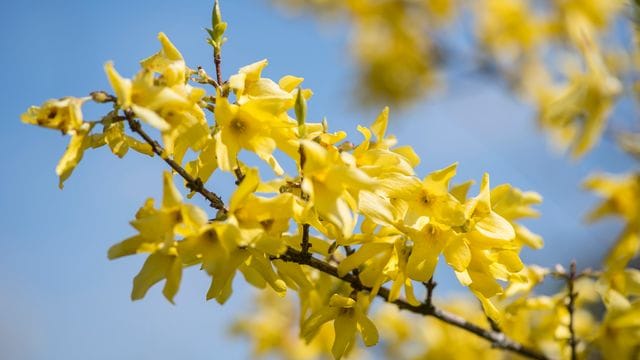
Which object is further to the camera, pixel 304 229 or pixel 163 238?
pixel 304 229

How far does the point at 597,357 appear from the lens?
83.6 inches

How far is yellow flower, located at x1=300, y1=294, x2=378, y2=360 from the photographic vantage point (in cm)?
145

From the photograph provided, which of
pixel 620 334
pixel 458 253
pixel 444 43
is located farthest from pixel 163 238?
pixel 444 43

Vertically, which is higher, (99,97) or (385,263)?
(99,97)

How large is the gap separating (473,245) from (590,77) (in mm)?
1342

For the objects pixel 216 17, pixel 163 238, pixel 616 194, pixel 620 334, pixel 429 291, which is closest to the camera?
pixel 163 238

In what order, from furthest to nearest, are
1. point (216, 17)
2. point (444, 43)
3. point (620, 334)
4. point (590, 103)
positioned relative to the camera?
point (444, 43)
point (590, 103)
point (620, 334)
point (216, 17)

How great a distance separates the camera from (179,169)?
125cm

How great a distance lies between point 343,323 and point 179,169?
1.99ft

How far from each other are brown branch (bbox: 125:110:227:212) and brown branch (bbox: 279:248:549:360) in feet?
0.68

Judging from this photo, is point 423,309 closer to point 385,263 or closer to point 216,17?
point 385,263

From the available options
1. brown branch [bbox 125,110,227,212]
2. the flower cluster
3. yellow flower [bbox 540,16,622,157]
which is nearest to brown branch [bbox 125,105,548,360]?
brown branch [bbox 125,110,227,212]

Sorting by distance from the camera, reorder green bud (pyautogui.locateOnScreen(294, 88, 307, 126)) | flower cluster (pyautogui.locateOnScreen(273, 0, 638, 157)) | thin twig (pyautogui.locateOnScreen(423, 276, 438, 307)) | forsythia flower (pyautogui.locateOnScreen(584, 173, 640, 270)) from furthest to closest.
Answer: flower cluster (pyautogui.locateOnScreen(273, 0, 638, 157)) < forsythia flower (pyautogui.locateOnScreen(584, 173, 640, 270)) < thin twig (pyautogui.locateOnScreen(423, 276, 438, 307)) < green bud (pyautogui.locateOnScreen(294, 88, 307, 126))

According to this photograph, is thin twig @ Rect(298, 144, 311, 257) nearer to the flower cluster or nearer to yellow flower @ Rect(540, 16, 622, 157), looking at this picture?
yellow flower @ Rect(540, 16, 622, 157)
